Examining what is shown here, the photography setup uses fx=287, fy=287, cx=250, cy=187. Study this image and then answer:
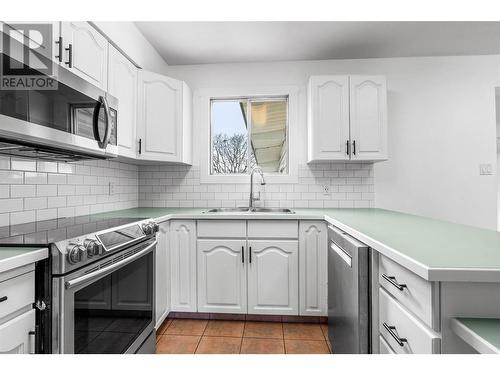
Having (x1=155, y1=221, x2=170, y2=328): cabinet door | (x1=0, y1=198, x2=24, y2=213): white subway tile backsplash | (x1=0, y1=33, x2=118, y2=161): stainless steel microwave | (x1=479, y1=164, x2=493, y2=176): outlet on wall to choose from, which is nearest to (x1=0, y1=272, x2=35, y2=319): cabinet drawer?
(x1=0, y1=33, x2=118, y2=161): stainless steel microwave

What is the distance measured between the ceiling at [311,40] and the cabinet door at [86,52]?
1.98 ft

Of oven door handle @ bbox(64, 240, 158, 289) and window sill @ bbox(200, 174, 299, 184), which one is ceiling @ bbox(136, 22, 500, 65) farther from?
oven door handle @ bbox(64, 240, 158, 289)

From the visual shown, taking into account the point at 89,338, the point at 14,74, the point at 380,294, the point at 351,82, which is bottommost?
the point at 89,338

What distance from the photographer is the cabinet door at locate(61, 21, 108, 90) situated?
154 centimetres

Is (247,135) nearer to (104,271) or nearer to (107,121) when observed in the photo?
(107,121)

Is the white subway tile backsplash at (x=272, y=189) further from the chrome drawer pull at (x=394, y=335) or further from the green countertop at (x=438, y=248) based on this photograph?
the chrome drawer pull at (x=394, y=335)

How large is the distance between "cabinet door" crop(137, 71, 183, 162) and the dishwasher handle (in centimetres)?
153

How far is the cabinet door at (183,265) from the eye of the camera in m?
2.33

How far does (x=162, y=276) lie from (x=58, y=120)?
1.35 meters

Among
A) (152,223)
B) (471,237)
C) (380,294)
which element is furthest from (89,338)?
(471,237)

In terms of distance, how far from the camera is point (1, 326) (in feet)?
2.85

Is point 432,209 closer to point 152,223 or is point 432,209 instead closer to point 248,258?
point 248,258

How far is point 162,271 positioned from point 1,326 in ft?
4.39

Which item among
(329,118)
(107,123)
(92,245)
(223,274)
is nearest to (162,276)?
(223,274)
